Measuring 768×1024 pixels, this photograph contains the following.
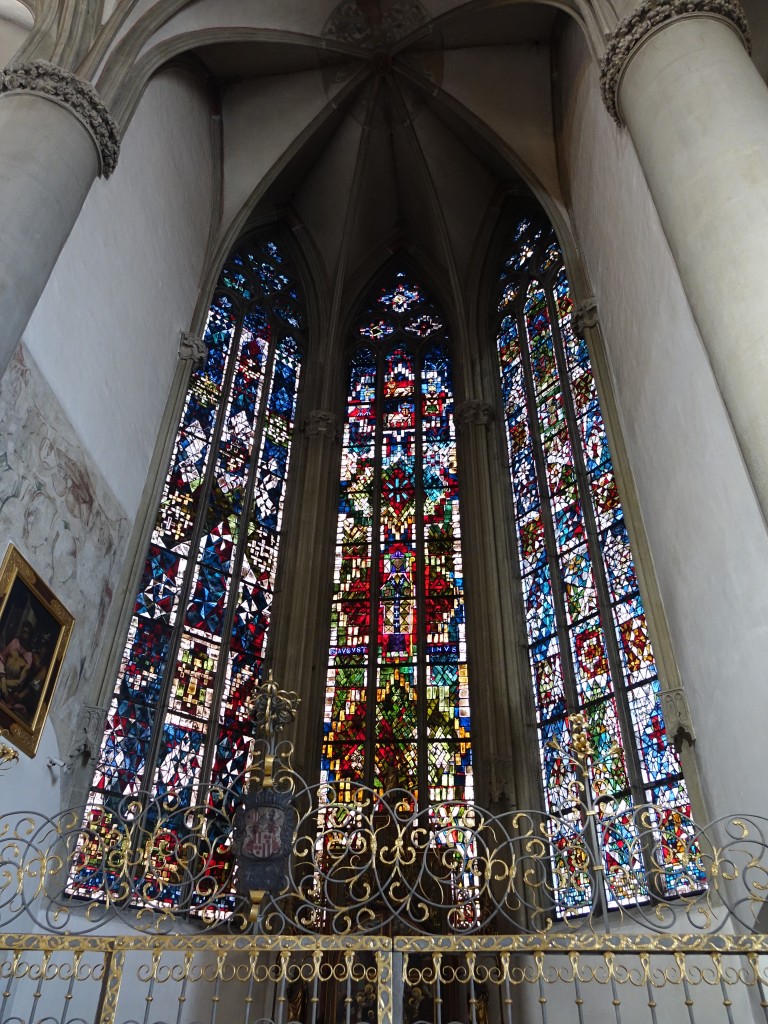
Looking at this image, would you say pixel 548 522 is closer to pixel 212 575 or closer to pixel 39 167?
pixel 212 575

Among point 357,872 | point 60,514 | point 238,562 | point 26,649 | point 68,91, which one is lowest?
point 357,872

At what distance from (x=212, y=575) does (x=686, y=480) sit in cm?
556

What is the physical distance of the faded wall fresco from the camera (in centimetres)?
739

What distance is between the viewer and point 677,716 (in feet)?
24.8

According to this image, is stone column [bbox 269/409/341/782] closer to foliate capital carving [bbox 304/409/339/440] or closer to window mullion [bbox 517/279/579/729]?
foliate capital carving [bbox 304/409/339/440]

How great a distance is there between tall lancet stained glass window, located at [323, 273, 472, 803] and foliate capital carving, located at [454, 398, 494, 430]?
45 cm

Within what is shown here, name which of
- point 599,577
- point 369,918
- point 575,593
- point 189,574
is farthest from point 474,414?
point 369,918

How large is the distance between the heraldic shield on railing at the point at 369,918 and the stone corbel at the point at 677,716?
0.75 metres

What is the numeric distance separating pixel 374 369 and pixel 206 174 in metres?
3.59

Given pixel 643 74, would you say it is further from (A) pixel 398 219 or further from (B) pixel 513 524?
(A) pixel 398 219

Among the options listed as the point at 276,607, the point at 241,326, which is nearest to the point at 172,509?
the point at 276,607

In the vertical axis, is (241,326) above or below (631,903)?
above

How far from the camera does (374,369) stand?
550 inches

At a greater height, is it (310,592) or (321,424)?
(321,424)
